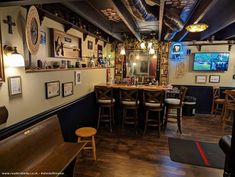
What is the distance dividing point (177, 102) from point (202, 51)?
2.64 meters

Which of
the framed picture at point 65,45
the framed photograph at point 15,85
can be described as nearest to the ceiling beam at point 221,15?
the framed picture at point 65,45

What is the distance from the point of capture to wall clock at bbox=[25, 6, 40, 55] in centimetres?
186

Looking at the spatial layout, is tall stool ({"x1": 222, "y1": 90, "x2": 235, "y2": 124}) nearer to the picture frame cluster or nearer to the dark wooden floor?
the dark wooden floor

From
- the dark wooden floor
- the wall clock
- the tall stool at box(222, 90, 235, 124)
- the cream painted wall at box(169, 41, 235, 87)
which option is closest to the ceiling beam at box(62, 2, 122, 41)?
the wall clock

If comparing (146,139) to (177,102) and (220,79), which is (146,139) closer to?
(177,102)

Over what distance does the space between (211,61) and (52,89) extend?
16.1 ft

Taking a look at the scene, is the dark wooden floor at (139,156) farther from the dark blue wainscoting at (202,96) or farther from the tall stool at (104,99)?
the dark blue wainscoting at (202,96)

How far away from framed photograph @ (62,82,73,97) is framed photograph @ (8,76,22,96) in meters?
0.90

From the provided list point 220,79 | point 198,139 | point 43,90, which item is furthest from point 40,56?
point 220,79

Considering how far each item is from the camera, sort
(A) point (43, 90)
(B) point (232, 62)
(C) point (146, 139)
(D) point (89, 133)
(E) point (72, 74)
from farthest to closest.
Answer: (B) point (232, 62)
(C) point (146, 139)
(E) point (72, 74)
(D) point (89, 133)
(A) point (43, 90)

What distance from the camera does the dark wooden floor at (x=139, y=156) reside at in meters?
2.40

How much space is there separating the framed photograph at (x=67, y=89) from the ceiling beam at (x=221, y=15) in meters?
2.80

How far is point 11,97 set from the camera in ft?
5.84

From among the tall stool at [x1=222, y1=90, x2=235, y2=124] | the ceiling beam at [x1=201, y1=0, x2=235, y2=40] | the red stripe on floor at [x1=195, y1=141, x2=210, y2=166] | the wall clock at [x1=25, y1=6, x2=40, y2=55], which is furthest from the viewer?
the tall stool at [x1=222, y1=90, x2=235, y2=124]
